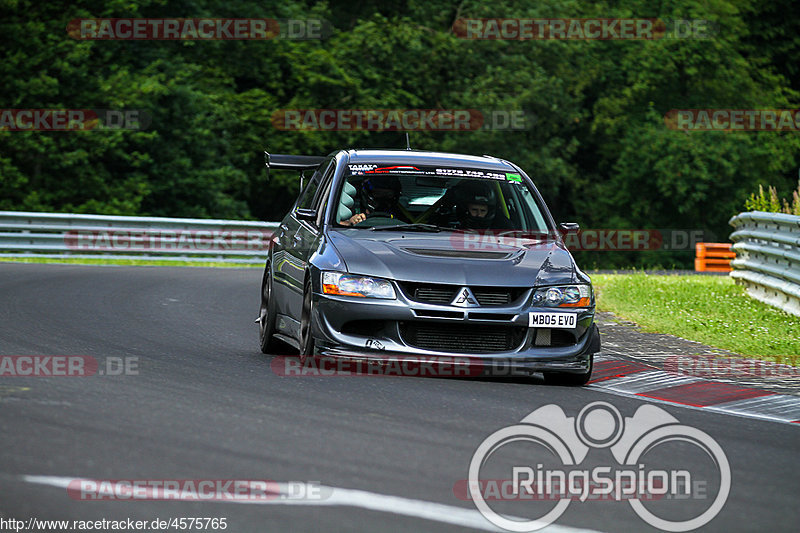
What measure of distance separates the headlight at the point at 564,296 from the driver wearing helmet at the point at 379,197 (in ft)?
5.44

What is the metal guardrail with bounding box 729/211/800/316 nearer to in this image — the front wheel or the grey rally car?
the grey rally car

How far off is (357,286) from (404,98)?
4117cm

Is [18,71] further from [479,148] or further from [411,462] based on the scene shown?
[411,462]

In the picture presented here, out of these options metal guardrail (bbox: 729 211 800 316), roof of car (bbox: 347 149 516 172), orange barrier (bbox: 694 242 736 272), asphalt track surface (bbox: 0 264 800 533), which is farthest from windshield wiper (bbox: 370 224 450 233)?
orange barrier (bbox: 694 242 736 272)

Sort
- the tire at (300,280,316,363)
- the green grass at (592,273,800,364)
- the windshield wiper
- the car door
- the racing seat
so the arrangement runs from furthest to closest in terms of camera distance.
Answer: the green grass at (592,273,800,364)
the racing seat
the windshield wiper
the car door
the tire at (300,280,316,363)

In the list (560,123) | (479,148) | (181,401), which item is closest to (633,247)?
(560,123)

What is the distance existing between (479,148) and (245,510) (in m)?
46.2

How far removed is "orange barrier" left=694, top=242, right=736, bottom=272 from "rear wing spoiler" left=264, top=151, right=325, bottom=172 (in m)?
31.4

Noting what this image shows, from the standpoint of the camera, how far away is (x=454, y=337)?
936 centimetres

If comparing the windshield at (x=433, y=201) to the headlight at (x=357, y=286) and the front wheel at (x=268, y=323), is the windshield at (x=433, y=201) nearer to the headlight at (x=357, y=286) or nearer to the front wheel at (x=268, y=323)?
the headlight at (x=357, y=286)

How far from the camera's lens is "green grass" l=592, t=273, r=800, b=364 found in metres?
12.6

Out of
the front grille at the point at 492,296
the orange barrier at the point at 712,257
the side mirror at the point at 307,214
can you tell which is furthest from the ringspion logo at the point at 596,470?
the orange barrier at the point at 712,257

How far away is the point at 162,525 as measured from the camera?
5.13m

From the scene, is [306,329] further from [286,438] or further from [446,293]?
[286,438]
